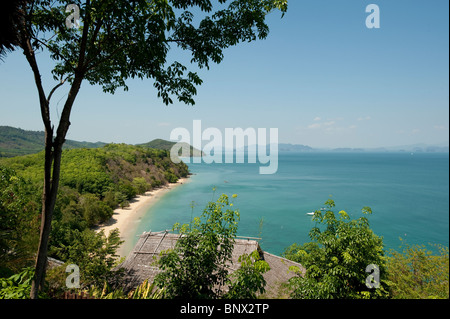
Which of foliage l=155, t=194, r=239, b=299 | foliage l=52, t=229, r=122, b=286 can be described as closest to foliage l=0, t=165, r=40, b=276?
foliage l=52, t=229, r=122, b=286

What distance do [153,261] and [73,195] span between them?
16.9 metres

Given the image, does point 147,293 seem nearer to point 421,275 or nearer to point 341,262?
point 341,262

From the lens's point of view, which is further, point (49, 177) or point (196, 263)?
point (196, 263)

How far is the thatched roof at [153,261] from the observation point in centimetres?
897

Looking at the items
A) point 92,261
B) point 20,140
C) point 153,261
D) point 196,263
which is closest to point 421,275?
point 153,261

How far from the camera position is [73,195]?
2192 cm

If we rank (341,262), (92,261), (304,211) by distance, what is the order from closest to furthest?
1. (341,262)
2. (92,261)
3. (304,211)

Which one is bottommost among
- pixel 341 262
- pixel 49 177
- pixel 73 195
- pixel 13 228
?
pixel 73 195

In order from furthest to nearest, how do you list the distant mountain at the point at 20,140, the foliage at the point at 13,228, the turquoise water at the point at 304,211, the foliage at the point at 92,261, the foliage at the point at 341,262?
1. the distant mountain at the point at 20,140
2. the turquoise water at the point at 304,211
3. the foliage at the point at 92,261
4. the foliage at the point at 13,228
5. the foliage at the point at 341,262

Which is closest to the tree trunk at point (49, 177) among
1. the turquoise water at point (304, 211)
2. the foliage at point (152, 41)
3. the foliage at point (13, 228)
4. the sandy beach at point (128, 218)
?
the foliage at point (152, 41)

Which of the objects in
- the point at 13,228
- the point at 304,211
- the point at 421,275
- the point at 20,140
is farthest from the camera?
the point at 20,140

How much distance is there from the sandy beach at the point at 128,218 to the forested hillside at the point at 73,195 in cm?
91

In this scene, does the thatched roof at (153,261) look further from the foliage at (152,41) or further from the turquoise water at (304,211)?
the foliage at (152,41)

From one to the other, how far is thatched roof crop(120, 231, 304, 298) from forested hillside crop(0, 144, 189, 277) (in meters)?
1.33
